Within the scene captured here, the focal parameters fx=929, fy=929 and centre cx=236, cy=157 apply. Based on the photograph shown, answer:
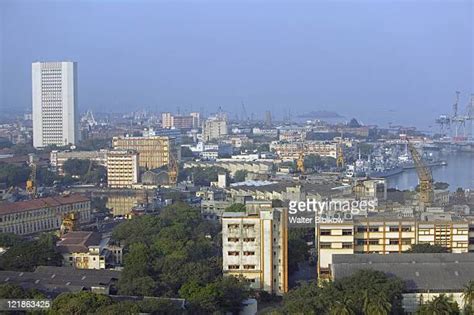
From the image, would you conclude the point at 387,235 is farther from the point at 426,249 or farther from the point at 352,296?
the point at 352,296

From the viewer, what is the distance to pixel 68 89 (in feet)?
93.6

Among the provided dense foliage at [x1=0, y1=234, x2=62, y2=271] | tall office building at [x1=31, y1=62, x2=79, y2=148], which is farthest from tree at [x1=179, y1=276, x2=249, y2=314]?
tall office building at [x1=31, y1=62, x2=79, y2=148]

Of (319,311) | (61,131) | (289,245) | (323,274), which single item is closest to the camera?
(319,311)

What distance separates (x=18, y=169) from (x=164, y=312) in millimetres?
12355

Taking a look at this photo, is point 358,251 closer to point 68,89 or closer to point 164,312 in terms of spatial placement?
point 164,312

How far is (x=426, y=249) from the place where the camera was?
866cm

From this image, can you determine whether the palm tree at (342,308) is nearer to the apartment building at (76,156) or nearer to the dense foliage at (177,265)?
the dense foliage at (177,265)

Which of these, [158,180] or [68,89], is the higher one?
[68,89]

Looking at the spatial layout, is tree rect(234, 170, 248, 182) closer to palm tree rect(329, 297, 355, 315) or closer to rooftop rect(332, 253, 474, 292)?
rooftop rect(332, 253, 474, 292)

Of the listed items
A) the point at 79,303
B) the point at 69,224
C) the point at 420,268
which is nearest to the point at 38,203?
the point at 69,224

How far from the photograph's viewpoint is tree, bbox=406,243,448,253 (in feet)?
28.4

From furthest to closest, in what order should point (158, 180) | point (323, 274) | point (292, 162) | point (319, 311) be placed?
point (292, 162)
point (158, 180)
point (323, 274)
point (319, 311)

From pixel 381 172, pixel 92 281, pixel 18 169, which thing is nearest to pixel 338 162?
pixel 381 172

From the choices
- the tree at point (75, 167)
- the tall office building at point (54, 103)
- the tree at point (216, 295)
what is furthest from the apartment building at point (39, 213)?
the tall office building at point (54, 103)
